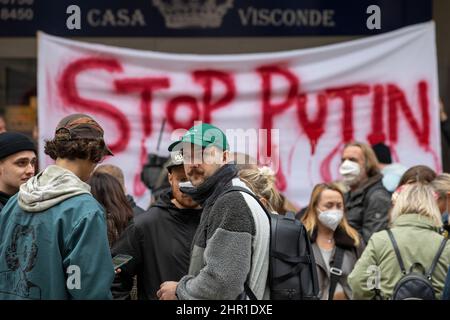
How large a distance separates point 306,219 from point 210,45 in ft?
10.9

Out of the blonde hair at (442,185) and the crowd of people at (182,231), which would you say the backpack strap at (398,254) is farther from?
the blonde hair at (442,185)

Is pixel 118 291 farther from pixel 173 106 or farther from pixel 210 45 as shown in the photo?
pixel 210 45

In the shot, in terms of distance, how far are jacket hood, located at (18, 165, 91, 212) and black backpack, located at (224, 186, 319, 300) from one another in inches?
24.4

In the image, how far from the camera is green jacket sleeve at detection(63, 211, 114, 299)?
358 cm

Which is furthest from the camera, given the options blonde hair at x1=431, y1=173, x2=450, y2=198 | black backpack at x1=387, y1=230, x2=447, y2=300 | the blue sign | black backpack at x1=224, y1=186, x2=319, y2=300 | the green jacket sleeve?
the blue sign

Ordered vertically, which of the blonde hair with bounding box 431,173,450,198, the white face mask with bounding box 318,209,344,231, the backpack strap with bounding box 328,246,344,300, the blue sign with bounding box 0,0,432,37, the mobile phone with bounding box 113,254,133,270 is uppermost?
the blue sign with bounding box 0,0,432,37

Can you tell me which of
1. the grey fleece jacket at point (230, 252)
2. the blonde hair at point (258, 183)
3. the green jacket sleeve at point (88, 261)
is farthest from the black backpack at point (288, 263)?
the green jacket sleeve at point (88, 261)

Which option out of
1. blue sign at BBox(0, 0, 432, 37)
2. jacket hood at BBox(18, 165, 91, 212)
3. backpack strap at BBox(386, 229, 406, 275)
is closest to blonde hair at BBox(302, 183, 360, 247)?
backpack strap at BBox(386, 229, 406, 275)

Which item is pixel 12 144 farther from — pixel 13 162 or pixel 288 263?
pixel 288 263

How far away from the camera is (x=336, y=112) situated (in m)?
7.82

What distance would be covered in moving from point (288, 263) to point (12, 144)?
1.54m

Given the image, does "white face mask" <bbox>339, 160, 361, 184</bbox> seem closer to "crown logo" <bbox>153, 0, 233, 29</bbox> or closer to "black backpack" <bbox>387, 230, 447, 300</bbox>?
"black backpack" <bbox>387, 230, 447, 300</bbox>
